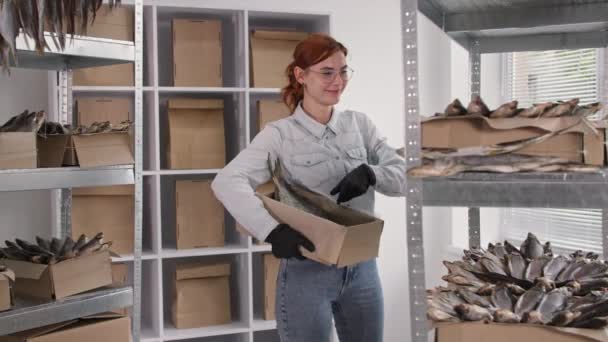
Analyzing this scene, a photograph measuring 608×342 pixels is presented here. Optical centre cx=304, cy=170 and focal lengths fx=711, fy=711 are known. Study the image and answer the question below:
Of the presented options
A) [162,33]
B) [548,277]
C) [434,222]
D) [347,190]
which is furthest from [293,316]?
[434,222]

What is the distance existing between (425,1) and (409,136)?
0.50 meters

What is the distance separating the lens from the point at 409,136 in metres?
1.30

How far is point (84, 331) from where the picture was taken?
2113 mm

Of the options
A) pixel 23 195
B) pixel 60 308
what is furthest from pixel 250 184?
pixel 23 195

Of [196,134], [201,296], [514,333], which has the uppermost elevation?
[196,134]

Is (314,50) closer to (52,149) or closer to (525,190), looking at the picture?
(52,149)

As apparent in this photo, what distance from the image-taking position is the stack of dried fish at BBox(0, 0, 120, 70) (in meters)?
1.73

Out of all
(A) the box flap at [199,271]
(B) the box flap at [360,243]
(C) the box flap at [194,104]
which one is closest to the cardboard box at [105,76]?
(C) the box flap at [194,104]

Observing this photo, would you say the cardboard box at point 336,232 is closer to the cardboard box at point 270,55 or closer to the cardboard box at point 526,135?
the cardboard box at point 526,135

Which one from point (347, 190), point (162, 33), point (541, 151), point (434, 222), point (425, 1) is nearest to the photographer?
point (541, 151)

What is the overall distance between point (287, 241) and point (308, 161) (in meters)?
0.37

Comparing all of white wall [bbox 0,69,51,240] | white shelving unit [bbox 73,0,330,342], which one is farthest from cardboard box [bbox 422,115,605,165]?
white wall [bbox 0,69,51,240]

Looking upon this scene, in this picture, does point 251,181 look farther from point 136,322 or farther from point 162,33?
point 162,33

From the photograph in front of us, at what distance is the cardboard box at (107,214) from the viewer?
129 inches
